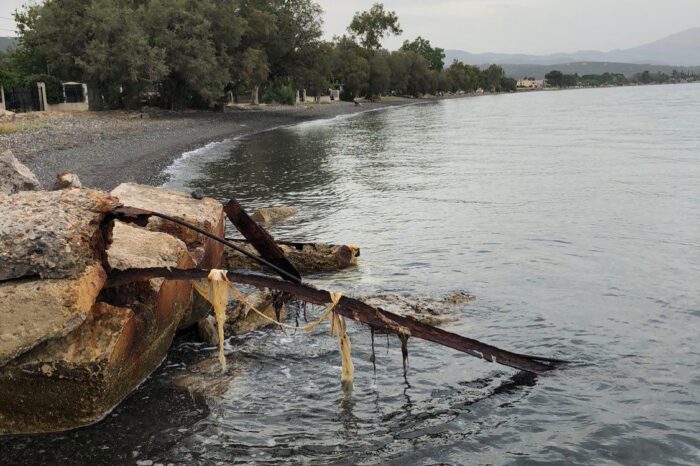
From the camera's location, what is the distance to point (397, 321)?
6.45 m

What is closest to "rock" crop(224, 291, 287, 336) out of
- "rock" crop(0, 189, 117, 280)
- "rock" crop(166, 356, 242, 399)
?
"rock" crop(166, 356, 242, 399)

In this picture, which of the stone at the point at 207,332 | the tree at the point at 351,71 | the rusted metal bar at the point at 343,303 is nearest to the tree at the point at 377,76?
the tree at the point at 351,71

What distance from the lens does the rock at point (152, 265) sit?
6.93 meters

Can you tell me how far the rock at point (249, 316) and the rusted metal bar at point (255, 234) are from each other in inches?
51.1

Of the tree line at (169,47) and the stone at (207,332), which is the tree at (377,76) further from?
the stone at (207,332)

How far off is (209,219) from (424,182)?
20341 mm

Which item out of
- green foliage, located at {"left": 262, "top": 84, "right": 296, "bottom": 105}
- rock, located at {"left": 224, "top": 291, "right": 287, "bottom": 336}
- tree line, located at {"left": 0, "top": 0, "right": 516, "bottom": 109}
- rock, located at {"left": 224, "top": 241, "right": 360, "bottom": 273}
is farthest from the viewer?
green foliage, located at {"left": 262, "top": 84, "right": 296, "bottom": 105}

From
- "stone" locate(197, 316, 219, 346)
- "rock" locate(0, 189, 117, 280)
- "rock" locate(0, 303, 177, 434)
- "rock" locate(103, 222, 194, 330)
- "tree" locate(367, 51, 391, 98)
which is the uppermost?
"tree" locate(367, 51, 391, 98)

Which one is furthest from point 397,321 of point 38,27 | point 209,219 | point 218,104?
point 218,104

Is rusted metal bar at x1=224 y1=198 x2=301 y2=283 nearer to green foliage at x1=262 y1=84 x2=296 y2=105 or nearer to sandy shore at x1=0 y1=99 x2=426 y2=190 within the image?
sandy shore at x1=0 y1=99 x2=426 y2=190

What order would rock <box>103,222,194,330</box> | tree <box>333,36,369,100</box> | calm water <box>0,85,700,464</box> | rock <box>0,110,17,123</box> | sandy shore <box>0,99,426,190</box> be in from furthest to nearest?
tree <box>333,36,369,100</box>
rock <box>0,110,17,123</box>
sandy shore <box>0,99,426,190</box>
rock <box>103,222,194,330</box>
calm water <box>0,85,700,464</box>

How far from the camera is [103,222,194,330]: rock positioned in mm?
6934

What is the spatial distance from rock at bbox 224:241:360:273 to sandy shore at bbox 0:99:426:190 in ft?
43.0

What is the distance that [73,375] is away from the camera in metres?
6.05
